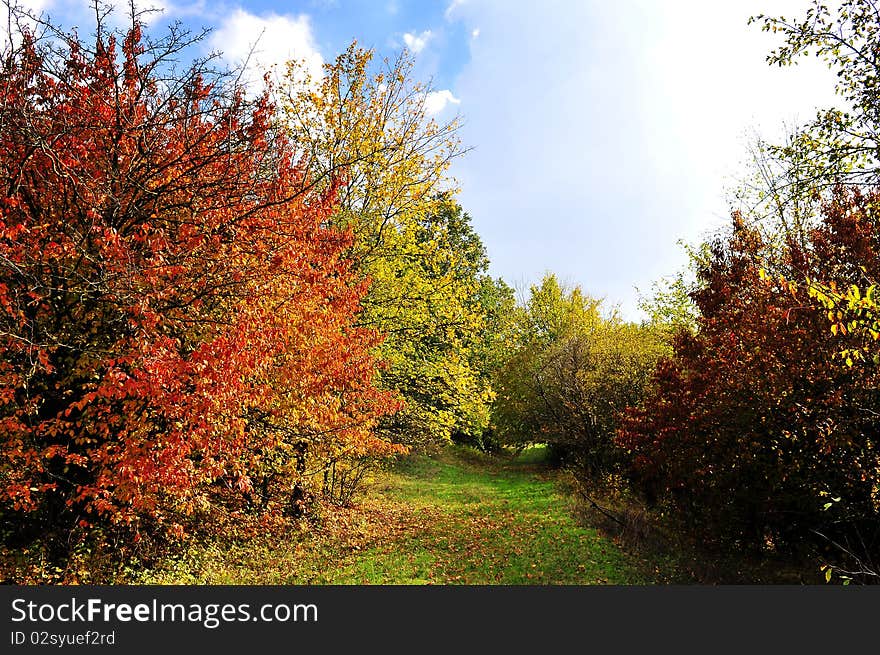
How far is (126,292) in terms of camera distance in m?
6.77

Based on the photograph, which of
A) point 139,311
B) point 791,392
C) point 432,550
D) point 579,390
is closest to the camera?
point 139,311

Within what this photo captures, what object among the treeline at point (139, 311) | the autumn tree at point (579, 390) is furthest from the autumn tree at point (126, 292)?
the autumn tree at point (579, 390)

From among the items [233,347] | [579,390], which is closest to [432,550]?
[233,347]

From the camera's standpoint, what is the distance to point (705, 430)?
10.3 m

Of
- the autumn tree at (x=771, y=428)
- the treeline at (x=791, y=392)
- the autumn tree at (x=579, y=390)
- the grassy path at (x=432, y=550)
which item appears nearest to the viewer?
the treeline at (x=791, y=392)

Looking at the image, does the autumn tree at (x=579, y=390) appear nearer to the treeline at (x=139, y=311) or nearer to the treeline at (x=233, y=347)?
the treeline at (x=233, y=347)

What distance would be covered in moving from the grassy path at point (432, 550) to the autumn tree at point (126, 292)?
1.85 m

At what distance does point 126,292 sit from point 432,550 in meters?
8.25

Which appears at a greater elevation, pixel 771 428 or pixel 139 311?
→ pixel 139 311

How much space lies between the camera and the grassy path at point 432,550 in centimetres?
961

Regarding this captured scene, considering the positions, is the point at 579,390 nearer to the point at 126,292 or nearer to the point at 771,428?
the point at 771,428

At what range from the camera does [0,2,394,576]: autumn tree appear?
267 inches

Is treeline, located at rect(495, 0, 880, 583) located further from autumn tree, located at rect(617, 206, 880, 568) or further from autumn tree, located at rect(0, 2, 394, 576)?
autumn tree, located at rect(0, 2, 394, 576)

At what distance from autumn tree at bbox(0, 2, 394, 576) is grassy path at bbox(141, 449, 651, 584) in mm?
1850
